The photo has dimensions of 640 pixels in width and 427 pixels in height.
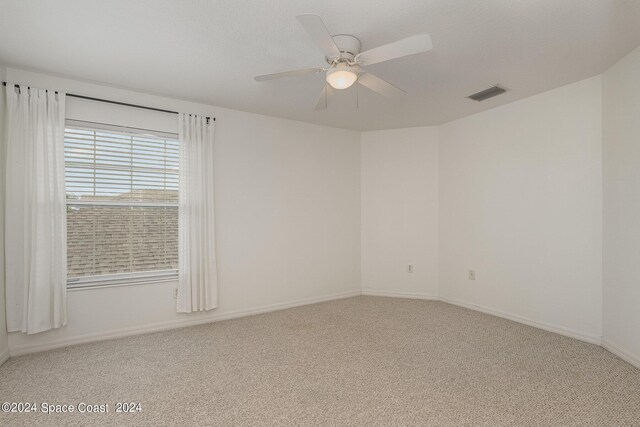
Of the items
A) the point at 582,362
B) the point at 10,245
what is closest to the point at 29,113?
the point at 10,245

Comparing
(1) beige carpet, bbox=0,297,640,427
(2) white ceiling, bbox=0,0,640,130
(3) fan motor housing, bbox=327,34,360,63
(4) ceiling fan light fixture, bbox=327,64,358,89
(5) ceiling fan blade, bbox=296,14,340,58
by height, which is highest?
(2) white ceiling, bbox=0,0,640,130

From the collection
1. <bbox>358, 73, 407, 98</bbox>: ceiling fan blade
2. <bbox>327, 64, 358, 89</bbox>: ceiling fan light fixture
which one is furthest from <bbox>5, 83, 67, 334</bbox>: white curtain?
A: <bbox>358, 73, 407, 98</bbox>: ceiling fan blade

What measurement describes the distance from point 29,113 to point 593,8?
14.1ft

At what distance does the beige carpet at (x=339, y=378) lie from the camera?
1915 millimetres

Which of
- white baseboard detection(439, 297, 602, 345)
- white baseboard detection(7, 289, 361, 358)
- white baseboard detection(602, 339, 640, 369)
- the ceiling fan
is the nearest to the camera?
the ceiling fan

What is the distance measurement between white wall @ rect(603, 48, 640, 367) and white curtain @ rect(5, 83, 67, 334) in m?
4.77

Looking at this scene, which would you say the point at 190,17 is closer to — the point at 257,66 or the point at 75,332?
the point at 257,66

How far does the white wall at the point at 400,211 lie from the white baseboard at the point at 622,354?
6.41 feet

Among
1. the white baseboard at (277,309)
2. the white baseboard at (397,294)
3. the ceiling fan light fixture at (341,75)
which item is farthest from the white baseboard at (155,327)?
the ceiling fan light fixture at (341,75)

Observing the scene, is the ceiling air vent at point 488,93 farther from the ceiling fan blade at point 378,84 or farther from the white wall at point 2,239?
the white wall at point 2,239

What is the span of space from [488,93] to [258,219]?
2.93 metres

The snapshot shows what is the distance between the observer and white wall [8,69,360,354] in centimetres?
309

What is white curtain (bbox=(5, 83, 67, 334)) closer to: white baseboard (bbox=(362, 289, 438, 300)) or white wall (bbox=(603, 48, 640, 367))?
white baseboard (bbox=(362, 289, 438, 300))

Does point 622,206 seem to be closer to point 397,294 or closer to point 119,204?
point 397,294
